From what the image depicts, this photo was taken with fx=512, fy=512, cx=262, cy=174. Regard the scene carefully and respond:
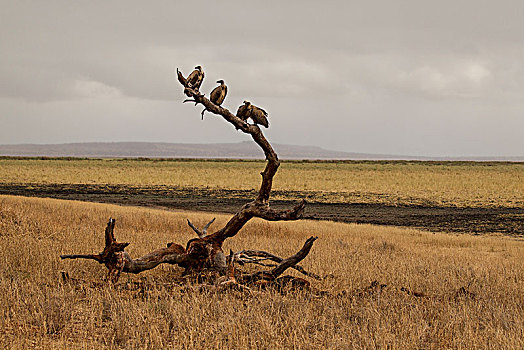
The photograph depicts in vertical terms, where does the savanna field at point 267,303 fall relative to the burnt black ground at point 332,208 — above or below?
above

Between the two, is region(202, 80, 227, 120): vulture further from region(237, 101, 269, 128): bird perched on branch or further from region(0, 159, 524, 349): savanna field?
region(0, 159, 524, 349): savanna field

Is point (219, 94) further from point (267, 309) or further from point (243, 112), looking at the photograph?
point (267, 309)

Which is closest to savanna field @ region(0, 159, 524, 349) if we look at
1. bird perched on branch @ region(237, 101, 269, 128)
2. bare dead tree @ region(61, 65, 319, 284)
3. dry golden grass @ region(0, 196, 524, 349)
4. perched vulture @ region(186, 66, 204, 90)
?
dry golden grass @ region(0, 196, 524, 349)

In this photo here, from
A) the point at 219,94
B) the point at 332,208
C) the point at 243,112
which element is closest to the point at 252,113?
the point at 243,112

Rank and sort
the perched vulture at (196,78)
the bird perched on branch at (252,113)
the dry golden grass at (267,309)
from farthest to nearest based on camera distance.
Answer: the bird perched on branch at (252,113) < the perched vulture at (196,78) < the dry golden grass at (267,309)

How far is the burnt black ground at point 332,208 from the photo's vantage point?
78.2 ft

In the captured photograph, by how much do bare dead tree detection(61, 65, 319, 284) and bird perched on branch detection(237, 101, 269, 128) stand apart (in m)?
0.10

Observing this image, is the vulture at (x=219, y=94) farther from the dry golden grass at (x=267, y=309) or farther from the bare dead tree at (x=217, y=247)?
the dry golden grass at (x=267, y=309)

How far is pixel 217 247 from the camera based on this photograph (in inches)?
327

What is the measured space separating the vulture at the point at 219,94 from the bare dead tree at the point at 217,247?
0.07 metres

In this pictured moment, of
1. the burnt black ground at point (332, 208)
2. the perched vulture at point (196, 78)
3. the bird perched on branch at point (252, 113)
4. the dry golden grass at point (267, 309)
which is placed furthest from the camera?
the burnt black ground at point (332, 208)

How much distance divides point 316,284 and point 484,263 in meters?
4.70

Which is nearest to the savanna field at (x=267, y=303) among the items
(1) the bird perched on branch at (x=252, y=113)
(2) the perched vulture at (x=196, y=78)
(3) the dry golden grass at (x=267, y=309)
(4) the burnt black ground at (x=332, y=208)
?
(3) the dry golden grass at (x=267, y=309)

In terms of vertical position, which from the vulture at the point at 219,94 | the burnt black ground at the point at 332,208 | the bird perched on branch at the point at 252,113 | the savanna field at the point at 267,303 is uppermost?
the vulture at the point at 219,94
